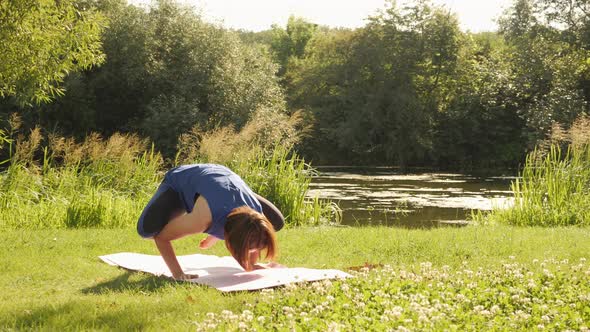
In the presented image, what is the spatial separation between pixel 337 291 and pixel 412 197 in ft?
40.6

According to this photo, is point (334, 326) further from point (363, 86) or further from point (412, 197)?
point (363, 86)

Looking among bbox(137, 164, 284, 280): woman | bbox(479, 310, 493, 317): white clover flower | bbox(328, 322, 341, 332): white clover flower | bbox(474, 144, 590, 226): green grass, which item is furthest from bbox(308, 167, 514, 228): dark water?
bbox(328, 322, 341, 332): white clover flower

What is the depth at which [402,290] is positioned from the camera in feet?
17.7

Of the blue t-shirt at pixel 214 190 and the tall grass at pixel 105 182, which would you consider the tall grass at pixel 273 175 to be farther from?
the blue t-shirt at pixel 214 190

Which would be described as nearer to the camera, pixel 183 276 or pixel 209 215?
pixel 209 215

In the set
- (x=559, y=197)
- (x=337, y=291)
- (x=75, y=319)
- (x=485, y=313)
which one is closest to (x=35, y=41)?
(x=75, y=319)

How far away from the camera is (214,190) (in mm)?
5883

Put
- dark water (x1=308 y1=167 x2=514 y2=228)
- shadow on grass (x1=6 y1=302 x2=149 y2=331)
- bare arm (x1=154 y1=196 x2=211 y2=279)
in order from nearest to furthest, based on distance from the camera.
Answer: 1. shadow on grass (x1=6 y1=302 x2=149 y2=331)
2. bare arm (x1=154 y1=196 x2=211 y2=279)
3. dark water (x1=308 y1=167 x2=514 y2=228)

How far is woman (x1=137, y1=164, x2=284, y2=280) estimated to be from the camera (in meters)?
5.54

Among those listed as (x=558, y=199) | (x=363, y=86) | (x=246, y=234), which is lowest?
(x=558, y=199)

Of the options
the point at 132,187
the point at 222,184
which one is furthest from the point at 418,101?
the point at 222,184

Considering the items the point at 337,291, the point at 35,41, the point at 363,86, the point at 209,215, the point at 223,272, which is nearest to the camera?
the point at 337,291

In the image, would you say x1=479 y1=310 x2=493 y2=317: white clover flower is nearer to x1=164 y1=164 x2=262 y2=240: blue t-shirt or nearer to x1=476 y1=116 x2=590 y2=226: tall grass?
x1=164 y1=164 x2=262 y2=240: blue t-shirt

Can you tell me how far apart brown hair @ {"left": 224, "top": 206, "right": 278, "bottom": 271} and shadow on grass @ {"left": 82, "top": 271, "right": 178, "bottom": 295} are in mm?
747
